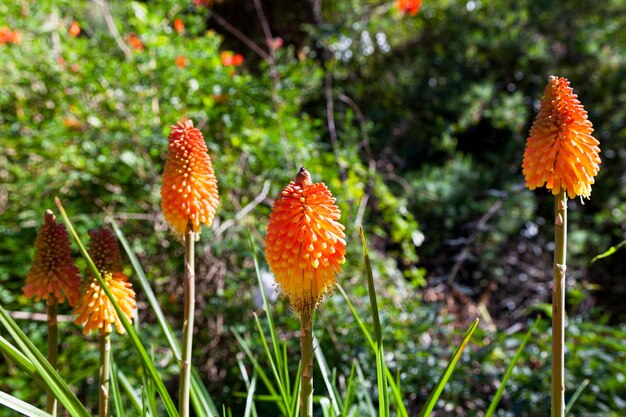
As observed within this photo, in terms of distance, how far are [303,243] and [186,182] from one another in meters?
0.46

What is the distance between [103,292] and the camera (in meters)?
1.53

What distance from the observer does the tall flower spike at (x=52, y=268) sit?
1514 mm

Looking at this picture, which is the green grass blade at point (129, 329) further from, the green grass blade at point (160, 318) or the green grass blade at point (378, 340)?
the green grass blade at point (378, 340)

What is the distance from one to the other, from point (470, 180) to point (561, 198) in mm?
4054

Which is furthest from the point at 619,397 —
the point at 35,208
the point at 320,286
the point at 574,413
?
the point at 35,208

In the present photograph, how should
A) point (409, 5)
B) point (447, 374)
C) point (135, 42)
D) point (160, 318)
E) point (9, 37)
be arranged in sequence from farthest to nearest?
point (409, 5), point (9, 37), point (135, 42), point (160, 318), point (447, 374)

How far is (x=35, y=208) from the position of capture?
3.63 m

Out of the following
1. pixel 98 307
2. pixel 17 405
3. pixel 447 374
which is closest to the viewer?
pixel 17 405

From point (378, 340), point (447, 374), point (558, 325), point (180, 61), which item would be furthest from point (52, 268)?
point (180, 61)

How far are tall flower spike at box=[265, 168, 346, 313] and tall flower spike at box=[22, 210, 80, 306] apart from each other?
0.59 metres

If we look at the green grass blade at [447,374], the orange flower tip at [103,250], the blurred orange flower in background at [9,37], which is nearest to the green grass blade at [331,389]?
the green grass blade at [447,374]

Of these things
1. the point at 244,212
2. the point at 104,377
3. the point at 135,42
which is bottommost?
the point at 104,377

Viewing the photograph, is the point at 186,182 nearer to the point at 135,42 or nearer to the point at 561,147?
the point at 561,147

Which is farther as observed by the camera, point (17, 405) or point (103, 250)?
point (103, 250)
